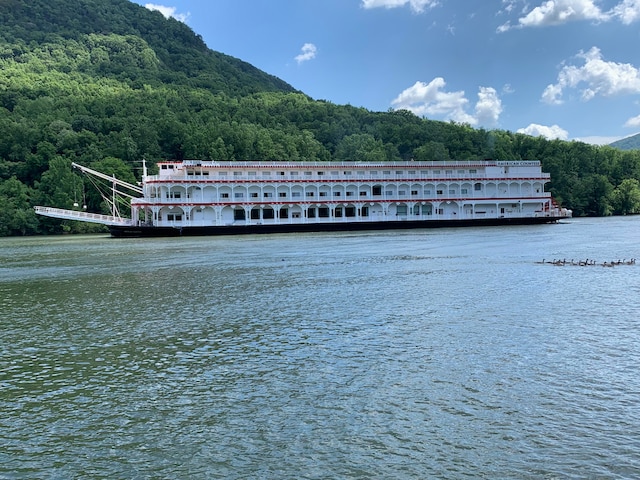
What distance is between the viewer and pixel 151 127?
92750mm

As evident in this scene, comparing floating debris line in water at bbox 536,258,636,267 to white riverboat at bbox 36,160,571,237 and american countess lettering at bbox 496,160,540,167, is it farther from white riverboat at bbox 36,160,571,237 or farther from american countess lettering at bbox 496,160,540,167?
american countess lettering at bbox 496,160,540,167

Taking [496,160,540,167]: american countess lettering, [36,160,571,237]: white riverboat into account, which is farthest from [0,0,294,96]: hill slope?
[496,160,540,167]: american countess lettering

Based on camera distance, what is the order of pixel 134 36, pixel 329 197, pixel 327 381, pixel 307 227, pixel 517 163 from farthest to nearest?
pixel 134 36
pixel 517 163
pixel 329 197
pixel 307 227
pixel 327 381

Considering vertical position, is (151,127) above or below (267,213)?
above

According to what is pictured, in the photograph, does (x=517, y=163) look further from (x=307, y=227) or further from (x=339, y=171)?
(x=307, y=227)

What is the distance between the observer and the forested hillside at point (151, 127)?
80.6 m

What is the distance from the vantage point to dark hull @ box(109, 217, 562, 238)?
5675 centimetres

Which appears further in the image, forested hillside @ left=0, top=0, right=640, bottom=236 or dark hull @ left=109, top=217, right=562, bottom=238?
forested hillside @ left=0, top=0, right=640, bottom=236

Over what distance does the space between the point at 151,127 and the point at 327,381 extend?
91.2 meters

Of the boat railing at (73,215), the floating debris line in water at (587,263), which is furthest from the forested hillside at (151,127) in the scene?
the floating debris line in water at (587,263)

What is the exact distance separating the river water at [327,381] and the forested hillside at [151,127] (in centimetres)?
6293

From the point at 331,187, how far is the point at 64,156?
4460 cm

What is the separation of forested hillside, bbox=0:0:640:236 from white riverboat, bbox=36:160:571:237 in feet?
63.5

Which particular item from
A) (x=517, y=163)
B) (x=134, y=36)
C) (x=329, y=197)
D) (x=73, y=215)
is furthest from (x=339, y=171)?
(x=134, y=36)
